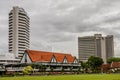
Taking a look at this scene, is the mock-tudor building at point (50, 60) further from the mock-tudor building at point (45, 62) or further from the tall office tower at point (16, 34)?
the tall office tower at point (16, 34)

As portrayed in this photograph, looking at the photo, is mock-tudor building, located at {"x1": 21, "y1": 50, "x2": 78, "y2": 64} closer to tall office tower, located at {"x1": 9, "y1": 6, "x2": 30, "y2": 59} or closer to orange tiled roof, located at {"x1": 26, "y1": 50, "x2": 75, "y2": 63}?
orange tiled roof, located at {"x1": 26, "y1": 50, "x2": 75, "y2": 63}

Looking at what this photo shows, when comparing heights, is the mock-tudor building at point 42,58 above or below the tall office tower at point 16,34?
below

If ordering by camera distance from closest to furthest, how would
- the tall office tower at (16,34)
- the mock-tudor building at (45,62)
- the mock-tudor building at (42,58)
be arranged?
the mock-tudor building at (45,62), the mock-tudor building at (42,58), the tall office tower at (16,34)

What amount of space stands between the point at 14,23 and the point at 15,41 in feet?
42.4

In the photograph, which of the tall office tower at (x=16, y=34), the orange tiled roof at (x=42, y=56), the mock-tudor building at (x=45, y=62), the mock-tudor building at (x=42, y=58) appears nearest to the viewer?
the mock-tudor building at (x=45, y=62)

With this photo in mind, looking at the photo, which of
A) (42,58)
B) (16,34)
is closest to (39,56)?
(42,58)

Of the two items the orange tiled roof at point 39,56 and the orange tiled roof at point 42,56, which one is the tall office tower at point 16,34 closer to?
the orange tiled roof at point 42,56

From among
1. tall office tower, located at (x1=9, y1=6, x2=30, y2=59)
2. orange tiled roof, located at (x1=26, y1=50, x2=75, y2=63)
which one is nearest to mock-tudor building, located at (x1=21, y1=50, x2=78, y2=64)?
orange tiled roof, located at (x1=26, y1=50, x2=75, y2=63)

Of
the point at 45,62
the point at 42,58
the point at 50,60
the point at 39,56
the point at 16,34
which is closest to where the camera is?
the point at 45,62

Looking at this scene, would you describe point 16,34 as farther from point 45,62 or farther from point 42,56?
point 45,62

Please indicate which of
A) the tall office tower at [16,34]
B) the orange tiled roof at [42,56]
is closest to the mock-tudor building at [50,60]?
the orange tiled roof at [42,56]

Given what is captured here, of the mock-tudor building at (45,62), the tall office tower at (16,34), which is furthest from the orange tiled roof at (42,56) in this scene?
the tall office tower at (16,34)

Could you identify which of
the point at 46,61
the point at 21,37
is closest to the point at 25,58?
the point at 46,61

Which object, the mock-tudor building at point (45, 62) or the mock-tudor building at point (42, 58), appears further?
the mock-tudor building at point (42, 58)
